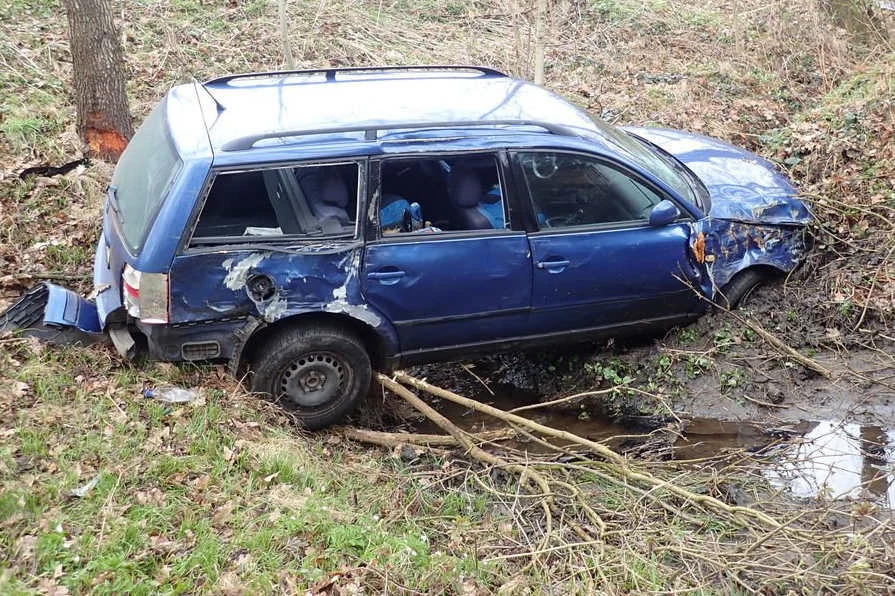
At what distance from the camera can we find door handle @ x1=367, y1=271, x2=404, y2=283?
466 centimetres

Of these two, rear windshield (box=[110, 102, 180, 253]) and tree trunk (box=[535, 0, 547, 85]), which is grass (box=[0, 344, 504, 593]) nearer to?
rear windshield (box=[110, 102, 180, 253])

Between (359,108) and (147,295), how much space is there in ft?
5.79

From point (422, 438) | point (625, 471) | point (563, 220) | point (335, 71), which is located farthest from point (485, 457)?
point (335, 71)

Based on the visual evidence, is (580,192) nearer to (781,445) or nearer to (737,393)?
(737,393)

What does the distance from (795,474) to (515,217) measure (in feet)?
7.56

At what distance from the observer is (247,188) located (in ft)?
14.5

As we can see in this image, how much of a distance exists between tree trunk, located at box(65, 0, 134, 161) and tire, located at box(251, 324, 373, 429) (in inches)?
146

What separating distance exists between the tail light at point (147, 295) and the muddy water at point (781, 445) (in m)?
1.95

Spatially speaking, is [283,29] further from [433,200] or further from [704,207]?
[704,207]

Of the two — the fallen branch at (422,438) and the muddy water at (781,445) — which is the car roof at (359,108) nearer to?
the fallen branch at (422,438)

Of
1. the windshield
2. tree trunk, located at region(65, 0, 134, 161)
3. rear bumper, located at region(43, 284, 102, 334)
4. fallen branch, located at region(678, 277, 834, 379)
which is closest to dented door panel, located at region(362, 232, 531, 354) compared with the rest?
the windshield

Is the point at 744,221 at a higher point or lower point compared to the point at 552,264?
higher

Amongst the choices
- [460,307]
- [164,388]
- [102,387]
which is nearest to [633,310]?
[460,307]

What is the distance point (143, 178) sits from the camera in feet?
15.4
